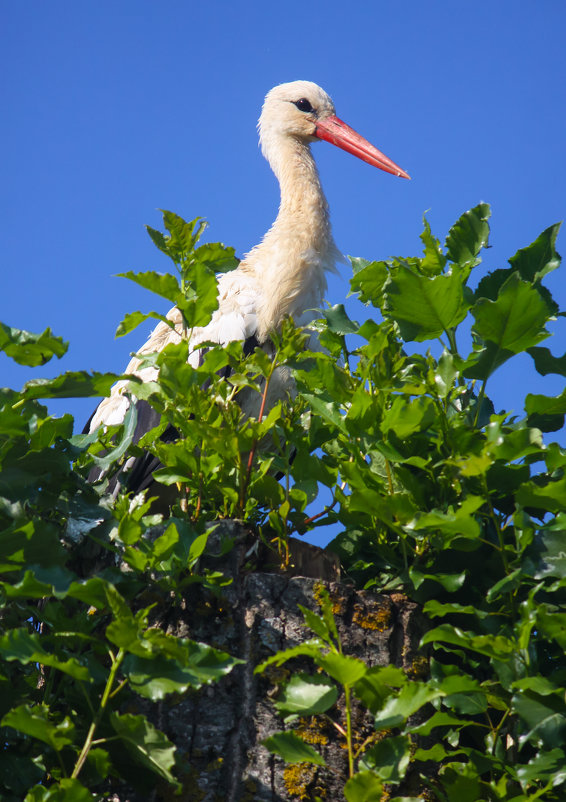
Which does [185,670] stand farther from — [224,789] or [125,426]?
[125,426]

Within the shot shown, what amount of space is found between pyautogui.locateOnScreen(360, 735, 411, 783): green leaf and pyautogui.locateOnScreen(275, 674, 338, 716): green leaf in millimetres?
130

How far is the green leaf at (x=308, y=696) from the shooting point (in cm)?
174

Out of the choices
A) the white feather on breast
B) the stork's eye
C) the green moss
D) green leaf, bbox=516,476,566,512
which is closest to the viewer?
green leaf, bbox=516,476,566,512

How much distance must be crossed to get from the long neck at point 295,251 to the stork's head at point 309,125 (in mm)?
438

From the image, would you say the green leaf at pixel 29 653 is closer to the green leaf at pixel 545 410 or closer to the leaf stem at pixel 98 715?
the leaf stem at pixel 98 715

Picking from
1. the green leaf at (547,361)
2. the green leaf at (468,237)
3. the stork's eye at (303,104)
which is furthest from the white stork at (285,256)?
the green leaf at (547,361)

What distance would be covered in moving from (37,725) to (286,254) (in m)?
4.35

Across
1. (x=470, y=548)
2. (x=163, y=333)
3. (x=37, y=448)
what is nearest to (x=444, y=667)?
(x=470, y=548)

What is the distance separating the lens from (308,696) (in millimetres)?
1766

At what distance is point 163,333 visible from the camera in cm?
570

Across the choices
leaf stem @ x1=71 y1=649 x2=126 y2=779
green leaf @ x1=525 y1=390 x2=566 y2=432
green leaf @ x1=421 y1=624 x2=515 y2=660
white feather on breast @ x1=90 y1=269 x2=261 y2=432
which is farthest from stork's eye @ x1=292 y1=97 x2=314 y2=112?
leaf stem @ x1=71 y1=649 x2=126 y2=779

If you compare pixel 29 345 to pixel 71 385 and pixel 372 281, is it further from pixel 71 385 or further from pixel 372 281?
pixel 372 281

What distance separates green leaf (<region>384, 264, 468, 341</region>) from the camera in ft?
6.95

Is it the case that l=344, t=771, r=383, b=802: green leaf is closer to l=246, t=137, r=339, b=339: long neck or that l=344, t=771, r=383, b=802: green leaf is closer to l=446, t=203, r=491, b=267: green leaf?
l=446, t=203, r=491, b=267: green leaf
